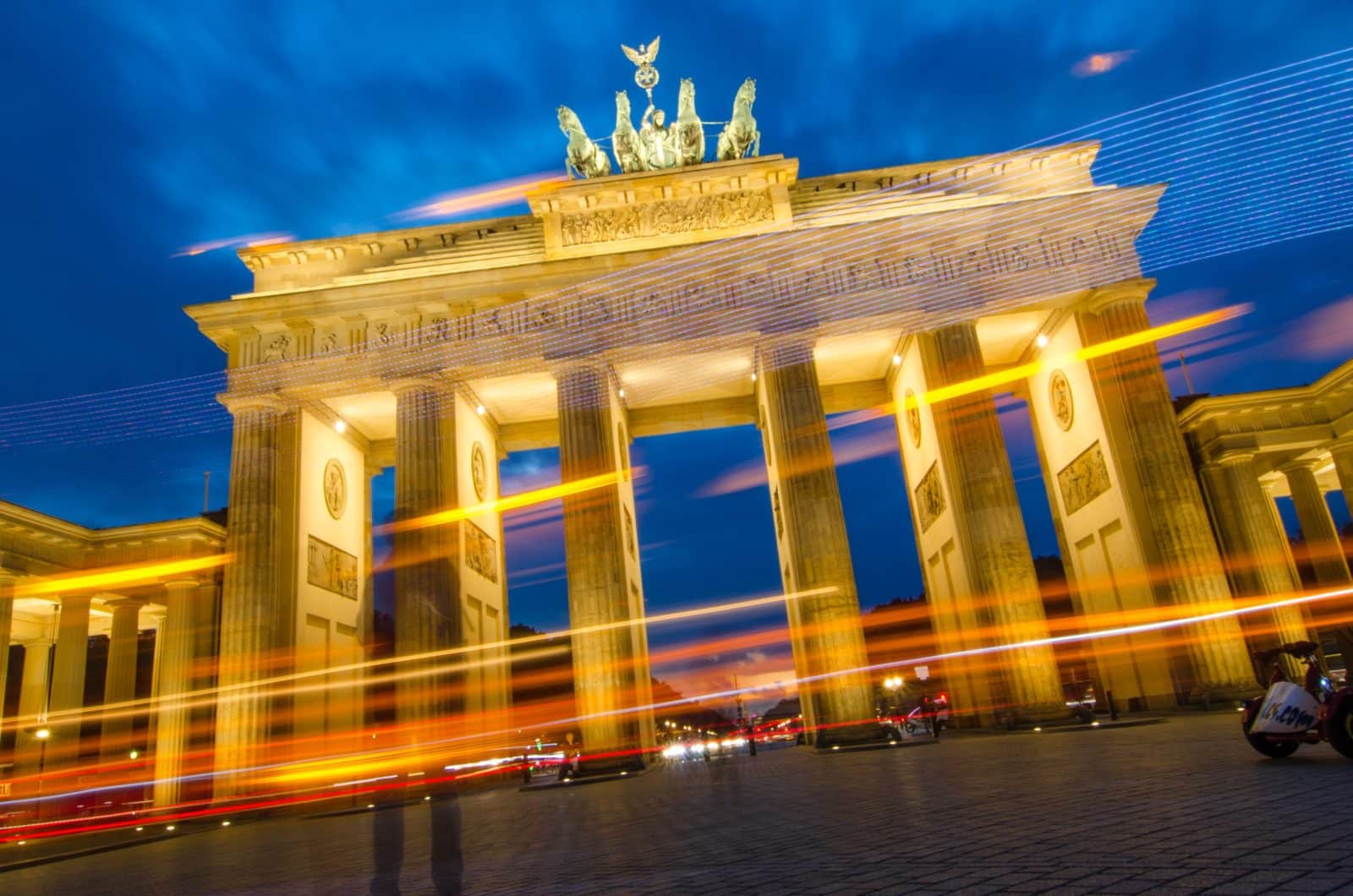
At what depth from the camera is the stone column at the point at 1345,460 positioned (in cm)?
2675

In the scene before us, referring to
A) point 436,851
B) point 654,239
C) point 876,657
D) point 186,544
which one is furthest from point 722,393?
point 876,657


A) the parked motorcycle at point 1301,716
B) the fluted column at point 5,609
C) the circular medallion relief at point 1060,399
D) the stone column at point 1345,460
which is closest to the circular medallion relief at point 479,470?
the fluted column at point 5,609

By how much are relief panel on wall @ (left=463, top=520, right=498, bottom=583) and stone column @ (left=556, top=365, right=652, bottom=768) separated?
11.6 feet

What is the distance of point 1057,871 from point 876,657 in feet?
256

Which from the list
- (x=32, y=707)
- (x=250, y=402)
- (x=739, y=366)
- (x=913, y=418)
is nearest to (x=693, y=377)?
(x=739, y=366)

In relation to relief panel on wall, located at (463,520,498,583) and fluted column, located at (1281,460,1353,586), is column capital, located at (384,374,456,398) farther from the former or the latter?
fluted column, located at (1281,460,1353,586)

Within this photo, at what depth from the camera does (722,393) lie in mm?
30438

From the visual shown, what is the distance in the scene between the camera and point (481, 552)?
87.3 feet

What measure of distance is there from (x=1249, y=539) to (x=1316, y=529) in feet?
12.8

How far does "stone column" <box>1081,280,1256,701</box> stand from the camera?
2103 centimetres

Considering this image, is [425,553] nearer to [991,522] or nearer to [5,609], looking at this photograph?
[5,609]

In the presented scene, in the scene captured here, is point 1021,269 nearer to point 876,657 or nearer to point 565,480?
point 565,480

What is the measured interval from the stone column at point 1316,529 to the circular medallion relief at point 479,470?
85.8ft

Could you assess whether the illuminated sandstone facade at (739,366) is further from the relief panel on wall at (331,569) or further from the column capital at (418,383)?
the relief panel on wall at (331,569)
